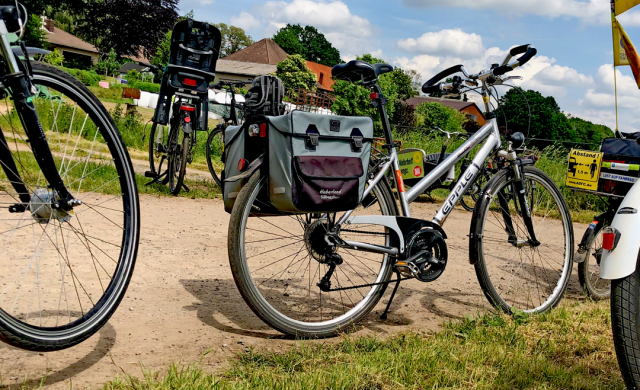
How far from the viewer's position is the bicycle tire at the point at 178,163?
6.64 meters

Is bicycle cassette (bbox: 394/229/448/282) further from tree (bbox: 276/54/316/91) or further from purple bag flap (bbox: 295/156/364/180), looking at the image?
tree (bbox: 276/54/316/91)

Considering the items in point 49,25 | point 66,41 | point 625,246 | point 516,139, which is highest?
point 49,25

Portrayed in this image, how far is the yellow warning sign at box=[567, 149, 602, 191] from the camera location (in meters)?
4.18

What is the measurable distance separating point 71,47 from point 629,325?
73.6m

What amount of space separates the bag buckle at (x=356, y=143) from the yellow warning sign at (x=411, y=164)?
33.5 inches

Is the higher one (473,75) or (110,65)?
(110,65)

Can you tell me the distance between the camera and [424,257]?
134 inches

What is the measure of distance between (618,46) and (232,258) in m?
2.98

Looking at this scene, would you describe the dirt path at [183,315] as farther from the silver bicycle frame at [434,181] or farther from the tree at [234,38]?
the tree at [234,38]

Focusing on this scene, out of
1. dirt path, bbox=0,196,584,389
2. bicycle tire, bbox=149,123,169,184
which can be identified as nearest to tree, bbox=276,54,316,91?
bicycle tire, bbox=149,123,169,184

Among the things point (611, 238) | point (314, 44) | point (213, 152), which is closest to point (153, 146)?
point (213, 152)

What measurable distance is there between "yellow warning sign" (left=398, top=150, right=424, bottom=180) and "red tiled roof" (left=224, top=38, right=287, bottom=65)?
2979 inches

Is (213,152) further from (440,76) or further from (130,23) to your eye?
(130,23)

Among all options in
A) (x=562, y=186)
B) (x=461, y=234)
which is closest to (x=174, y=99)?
(x=461, y=234)
